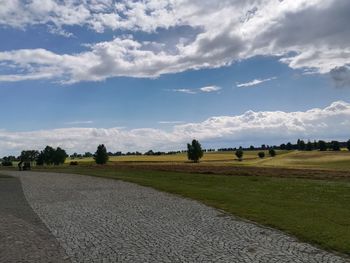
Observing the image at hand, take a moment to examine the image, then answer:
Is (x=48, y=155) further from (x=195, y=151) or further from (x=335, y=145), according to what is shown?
(x=335, y=145)

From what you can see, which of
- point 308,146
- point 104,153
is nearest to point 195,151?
point 104,153

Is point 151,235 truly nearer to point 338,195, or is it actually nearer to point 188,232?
point 188,232

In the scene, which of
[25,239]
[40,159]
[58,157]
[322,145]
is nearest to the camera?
[25,239]

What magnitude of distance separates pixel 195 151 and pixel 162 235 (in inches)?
4924

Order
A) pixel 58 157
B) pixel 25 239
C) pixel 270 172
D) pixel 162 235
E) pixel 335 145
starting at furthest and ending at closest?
Answer: pixel 335 145
pixel 58 157
pixel 270 172
pixel 162 235
pixel 25 239

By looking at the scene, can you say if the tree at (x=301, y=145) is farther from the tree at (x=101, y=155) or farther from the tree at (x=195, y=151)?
the tree at (x=101, y=155)

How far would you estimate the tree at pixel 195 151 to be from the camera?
13850 cm

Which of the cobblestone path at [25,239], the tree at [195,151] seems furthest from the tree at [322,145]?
the cobblestone path at [25,239]

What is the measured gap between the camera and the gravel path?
10.9 m

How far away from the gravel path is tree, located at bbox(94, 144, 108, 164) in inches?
4499

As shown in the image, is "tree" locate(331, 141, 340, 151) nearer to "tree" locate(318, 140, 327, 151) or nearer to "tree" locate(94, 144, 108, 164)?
"tree" locate(318, 140, 327, 151)

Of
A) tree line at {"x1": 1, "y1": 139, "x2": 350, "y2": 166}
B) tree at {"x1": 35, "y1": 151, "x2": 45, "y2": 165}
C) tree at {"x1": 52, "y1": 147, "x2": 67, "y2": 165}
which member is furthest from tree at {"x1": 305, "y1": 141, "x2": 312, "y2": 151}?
tree at {"x1": 35, "y1": 151, "x2": 45, "y2": 165}

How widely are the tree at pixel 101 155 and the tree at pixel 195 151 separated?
82.7 feet

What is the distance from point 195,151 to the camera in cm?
13850
